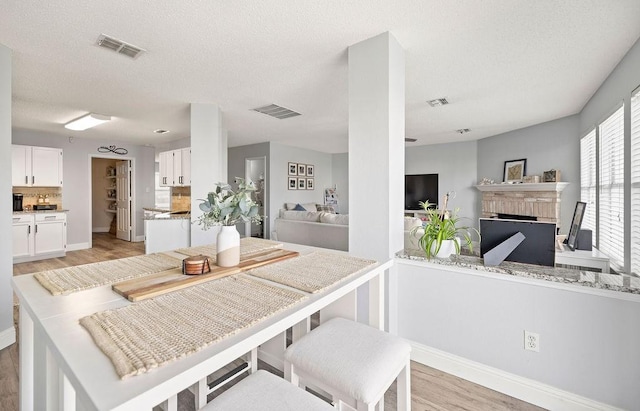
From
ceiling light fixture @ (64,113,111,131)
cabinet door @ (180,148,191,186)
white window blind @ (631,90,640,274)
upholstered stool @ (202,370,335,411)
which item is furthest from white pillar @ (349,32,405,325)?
ceiling light fixture @ (64,113,111,131)

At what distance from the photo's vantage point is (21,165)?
5.25 m

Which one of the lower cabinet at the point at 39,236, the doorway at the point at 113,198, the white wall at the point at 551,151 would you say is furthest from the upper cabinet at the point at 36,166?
the white wall at the point at 551,151

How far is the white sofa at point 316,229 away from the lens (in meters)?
4.34

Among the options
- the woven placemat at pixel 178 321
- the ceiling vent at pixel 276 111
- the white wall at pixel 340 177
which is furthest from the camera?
the white wall at pixel 340 177

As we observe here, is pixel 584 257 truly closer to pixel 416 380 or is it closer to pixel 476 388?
pixel 476 388

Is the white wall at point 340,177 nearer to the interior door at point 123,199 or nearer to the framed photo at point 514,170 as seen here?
the framed photo at point 514,170

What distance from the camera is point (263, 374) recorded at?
3.58 ft

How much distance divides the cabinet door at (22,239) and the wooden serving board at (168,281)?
578cm

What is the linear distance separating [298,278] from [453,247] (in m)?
1.28

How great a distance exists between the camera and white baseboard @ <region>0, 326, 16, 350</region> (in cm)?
235

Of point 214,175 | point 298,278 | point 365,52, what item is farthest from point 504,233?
point 214,175

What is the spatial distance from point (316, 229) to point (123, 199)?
557cm

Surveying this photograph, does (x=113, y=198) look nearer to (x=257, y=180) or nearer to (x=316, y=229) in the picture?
(x=257, y=180)

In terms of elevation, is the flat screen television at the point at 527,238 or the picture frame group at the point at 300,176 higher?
the picture frame group at the point at 300,176
